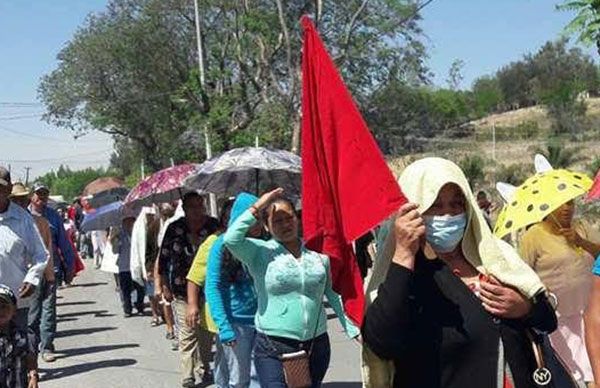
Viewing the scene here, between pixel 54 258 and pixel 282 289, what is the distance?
683 centimetres

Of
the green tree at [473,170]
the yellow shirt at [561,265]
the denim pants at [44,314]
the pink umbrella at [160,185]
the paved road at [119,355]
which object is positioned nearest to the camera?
the yellow shirt at [561,265]

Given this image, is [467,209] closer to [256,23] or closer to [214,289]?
[214,289]

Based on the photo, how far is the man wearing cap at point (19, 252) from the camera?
737 cm

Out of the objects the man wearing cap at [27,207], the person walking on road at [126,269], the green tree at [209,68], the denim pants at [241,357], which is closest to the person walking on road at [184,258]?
the man wearing cap at [27,207]

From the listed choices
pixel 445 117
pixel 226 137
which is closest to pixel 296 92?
pixel 226 137

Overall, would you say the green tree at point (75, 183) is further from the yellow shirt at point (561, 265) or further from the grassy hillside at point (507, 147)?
the yellow shirt at point (561, 265)

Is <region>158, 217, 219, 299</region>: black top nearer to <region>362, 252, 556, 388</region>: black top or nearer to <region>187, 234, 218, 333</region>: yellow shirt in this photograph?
<region>187, 234, 218, 333</region>: yellow shirt

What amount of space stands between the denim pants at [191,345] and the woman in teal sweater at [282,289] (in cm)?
323

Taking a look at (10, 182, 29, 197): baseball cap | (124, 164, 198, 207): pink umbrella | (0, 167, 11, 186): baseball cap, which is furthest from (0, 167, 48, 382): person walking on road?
(124, 164, 198, 207): pink umbrella

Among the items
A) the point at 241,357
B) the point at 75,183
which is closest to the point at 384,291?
the point at 241,357

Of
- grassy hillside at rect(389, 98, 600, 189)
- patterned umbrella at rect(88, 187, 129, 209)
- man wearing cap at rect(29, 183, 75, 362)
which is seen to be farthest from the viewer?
grassy hillside at rect(389, 98, 600, 189)

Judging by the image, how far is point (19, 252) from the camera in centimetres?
750

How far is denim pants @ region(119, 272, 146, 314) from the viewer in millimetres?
15632

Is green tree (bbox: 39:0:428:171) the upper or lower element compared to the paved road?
upper
